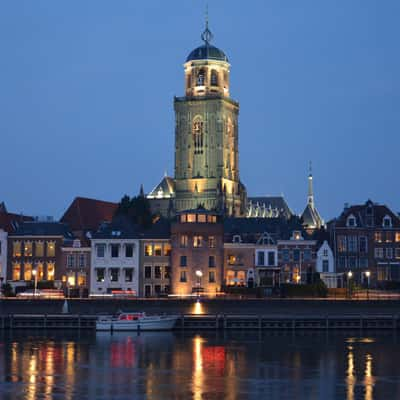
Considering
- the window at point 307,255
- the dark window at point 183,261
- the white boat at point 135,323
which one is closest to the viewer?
the white boat at point 135,323

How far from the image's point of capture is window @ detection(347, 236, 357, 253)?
127625mm

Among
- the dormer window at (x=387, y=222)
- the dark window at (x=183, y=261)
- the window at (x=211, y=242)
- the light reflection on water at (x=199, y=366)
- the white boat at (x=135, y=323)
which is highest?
the dormer window at (x=387, y=222)

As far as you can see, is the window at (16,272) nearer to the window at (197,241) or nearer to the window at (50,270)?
the window at (50,270)

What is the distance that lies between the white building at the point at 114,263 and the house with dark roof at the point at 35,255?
16.3 ft

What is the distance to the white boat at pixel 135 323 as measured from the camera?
90912mm

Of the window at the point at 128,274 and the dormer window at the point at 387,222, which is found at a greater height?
the dormer window at the point at 387,222

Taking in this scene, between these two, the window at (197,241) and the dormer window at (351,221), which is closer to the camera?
the window at (197,241)

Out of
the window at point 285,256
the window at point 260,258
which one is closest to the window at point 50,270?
the window at point 260,258

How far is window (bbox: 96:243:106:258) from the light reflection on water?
3632 centimetres

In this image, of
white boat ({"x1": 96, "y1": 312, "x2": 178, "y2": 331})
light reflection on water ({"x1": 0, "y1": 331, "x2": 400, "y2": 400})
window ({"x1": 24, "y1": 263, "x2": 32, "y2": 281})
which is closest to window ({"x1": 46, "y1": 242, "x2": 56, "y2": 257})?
window ({"x1": 24, "y1": 263, "x2": 32, "y2": 281})

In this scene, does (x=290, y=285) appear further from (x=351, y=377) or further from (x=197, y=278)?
(x=351, y=377)

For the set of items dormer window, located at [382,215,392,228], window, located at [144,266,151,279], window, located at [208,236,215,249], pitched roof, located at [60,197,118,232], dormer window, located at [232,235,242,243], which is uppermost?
pitched roof, located at [60,197,118,232]

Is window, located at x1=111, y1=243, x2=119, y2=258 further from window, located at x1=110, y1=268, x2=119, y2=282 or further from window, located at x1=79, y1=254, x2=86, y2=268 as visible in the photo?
window, located at x1=79, y1=254, x2=86, y2=268

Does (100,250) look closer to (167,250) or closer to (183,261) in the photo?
(167,250)
